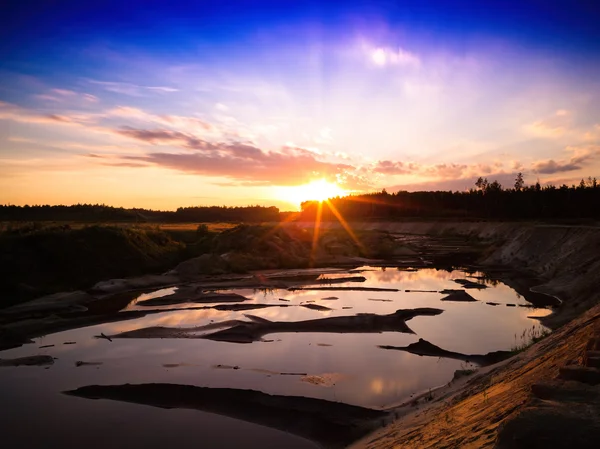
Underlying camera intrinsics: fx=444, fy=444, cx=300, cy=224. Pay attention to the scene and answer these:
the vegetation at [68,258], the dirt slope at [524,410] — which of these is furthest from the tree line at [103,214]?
the dirt slope at [524,410]

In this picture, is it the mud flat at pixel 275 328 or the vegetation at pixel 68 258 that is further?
the vegetation at pixel 68 258

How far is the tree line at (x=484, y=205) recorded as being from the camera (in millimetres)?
115438

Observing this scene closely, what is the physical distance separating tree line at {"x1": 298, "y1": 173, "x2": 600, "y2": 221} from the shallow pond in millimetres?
93213

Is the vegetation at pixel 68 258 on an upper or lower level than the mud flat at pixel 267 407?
upper

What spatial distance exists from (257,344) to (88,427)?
9.16 m

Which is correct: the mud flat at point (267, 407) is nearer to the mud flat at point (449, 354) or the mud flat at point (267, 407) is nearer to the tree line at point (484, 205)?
the mud flat at point (449, 354)

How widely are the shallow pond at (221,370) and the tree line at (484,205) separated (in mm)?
93213

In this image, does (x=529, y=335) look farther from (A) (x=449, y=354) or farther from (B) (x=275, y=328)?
(B) (x=275, y=328)

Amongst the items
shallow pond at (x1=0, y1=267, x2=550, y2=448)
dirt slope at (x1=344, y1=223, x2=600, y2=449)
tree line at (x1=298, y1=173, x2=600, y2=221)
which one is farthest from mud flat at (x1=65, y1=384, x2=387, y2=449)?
→ tree line at (x1=298, y1=173, x2=600, y2=221)

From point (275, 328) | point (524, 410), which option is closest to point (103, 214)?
point (275, 328)

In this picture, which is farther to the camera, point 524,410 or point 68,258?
point 68,258

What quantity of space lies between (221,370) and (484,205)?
5582 inches

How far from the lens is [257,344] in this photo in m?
21.1

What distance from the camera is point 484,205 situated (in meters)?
144
